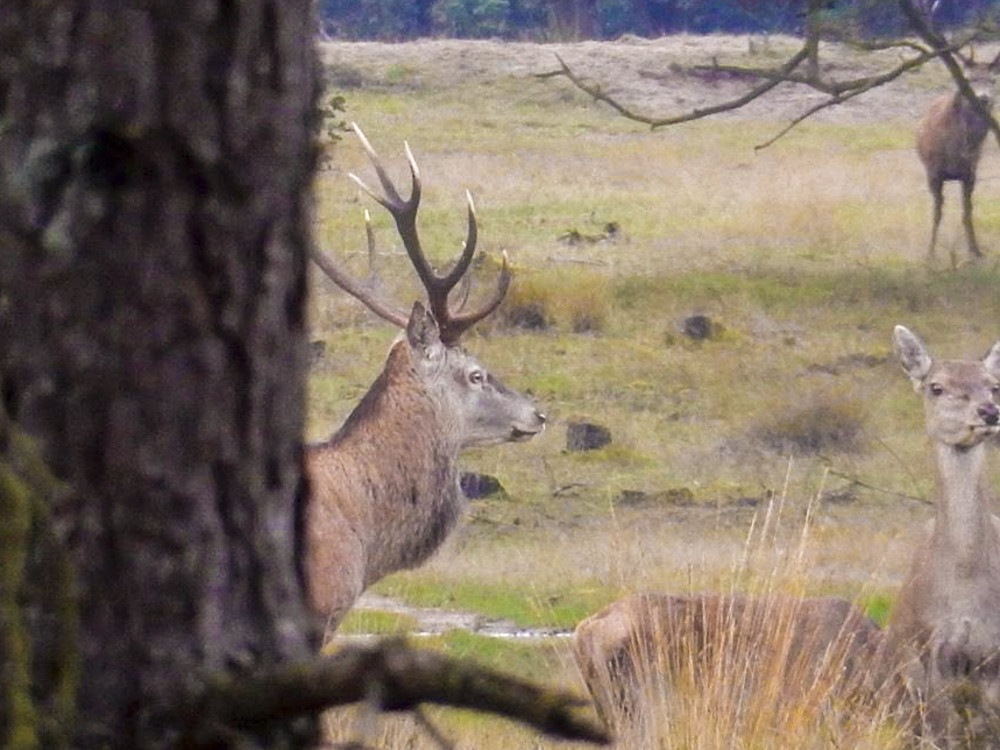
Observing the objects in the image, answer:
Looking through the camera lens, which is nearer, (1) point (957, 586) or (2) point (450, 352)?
(1) point (957, 586)

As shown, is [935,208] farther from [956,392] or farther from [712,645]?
[712,645]

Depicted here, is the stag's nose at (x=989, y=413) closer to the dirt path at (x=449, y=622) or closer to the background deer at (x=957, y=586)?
the background deer at (x=957, y=586)

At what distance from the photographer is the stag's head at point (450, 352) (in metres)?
7.14

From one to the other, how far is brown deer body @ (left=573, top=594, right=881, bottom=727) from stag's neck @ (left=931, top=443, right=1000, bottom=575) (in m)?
0.33

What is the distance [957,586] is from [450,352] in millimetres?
1940

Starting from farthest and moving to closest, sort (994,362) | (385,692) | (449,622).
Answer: (449,622), (994,362), (385,692)

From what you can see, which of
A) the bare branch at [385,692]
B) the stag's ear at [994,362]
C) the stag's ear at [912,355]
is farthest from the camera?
the stag's ear at [912,355]

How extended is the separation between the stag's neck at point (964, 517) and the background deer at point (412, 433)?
1532mm

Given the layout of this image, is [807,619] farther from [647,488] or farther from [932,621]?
[647,488]

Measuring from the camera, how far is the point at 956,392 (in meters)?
6.99

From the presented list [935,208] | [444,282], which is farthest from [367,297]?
[935,208]

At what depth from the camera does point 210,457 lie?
6.36ft

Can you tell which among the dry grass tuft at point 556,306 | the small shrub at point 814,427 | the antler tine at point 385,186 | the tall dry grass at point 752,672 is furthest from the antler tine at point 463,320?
the dry grass tuft at point 556,306

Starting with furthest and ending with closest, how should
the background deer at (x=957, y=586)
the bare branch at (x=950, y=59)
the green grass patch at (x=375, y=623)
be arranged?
the bare branch at (x=950, y=59)
the green grass patch at (x=375, y=623)
the background deer at (x=957, y=586)
